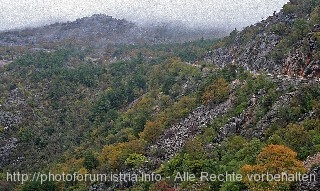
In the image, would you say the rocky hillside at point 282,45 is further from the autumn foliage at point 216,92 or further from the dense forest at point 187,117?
the autumn foliage at point 216,92

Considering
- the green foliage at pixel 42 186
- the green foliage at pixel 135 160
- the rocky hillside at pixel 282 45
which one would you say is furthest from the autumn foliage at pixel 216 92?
the green foliage at pixel 42 186

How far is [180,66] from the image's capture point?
118 meters

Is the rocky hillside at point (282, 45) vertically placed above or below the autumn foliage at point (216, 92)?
above

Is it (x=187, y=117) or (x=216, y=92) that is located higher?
(x=216, y=92)

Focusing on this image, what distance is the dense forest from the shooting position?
44719 mm

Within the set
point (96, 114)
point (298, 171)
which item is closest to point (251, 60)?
point (96, 114)

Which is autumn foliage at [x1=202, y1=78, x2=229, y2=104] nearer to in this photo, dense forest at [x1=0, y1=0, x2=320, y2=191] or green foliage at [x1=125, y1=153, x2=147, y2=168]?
dense forest at [x1=0, y1=0, x2=320, y2=191]

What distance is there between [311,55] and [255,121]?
716 inches

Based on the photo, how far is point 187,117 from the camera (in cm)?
7344

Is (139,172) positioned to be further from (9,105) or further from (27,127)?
(9,105)

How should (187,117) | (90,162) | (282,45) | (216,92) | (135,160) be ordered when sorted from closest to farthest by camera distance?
1. (135,160)
2. (216,92)
3. (187,117)
4. (90,162)
5. (282,45)

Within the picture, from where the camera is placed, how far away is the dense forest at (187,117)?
4472 cm

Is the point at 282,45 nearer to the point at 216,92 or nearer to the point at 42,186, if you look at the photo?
the point at 216,92

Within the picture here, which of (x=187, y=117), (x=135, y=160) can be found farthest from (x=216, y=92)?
(x=135, y=160)
